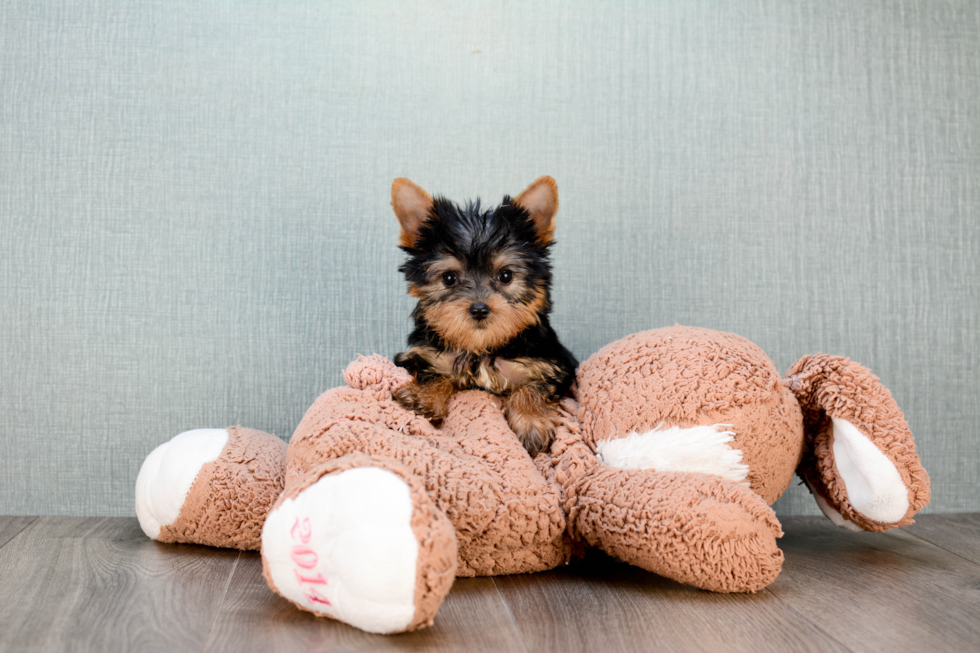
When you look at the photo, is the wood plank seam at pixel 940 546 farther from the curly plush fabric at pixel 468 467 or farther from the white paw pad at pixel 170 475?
the white paw pad at pixel 170 475

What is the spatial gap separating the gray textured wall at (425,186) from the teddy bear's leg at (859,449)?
0.62 meters

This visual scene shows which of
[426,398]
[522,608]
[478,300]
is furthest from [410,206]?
[522,608]

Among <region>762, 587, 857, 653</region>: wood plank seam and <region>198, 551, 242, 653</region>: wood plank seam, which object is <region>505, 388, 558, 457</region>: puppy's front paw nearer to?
<region>762, 587, 857, 653</region>: wood plank seam

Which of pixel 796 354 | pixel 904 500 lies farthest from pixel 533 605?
pixel 796 354

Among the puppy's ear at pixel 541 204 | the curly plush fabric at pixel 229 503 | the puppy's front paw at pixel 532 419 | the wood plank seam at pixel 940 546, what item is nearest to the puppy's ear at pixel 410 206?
the puppy's ear at pixel 541 204

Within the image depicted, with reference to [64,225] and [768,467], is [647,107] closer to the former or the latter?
[768,467]

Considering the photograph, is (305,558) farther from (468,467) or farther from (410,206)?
(410,206)

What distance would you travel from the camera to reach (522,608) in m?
1.51

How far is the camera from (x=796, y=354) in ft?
8.44

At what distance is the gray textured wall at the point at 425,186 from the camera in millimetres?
2400

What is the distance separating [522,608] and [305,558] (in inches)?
19.1

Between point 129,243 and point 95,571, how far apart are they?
110 centimetres

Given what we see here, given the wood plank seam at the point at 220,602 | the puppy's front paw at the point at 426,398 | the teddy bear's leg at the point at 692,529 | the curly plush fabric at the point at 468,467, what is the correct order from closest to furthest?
the wood plank seam at the point at 220,602 < the teddy bear's leg at the point at 692,529 < the curly plush fabric at the point at 468,467 < the puppy's front paw at the point at 426,398

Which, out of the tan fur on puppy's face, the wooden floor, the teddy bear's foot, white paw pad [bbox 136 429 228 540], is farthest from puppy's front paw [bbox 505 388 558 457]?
white paw pad [bbox 136 429 228 540]
